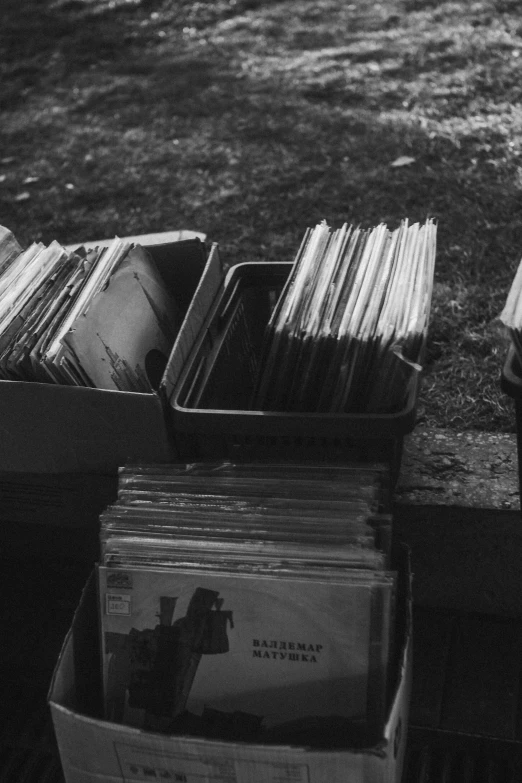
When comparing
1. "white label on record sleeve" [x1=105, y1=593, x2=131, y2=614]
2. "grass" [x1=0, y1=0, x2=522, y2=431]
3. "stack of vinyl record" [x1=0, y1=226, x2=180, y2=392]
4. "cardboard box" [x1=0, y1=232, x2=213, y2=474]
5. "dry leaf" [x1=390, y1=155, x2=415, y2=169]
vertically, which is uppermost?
"stack of vinyl record" [x1=0, y1=226, x2=180, y2=392]

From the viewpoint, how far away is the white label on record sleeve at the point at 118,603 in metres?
1.47

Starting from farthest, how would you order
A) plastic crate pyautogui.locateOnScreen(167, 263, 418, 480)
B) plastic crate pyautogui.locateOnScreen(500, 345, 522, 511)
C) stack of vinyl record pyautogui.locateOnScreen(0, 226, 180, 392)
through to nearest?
stack of vinyl record pyautogui.locateOnScreen(0, 226, 180, 392)
plastic crate pyautogui.locateOnScreen(167, 263, 418, 480)
plastic crate pyautogui.locateOnScreen(500, 345, 522, 511)

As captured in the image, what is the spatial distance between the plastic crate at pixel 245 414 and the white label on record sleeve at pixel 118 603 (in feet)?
1.01

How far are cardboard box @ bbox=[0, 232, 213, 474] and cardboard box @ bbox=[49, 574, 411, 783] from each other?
0.36m

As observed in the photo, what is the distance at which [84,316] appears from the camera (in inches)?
65.4

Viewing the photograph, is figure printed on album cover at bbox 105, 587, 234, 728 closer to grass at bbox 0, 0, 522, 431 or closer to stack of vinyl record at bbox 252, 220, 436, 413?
stack of vinyl record at bbox 252, 220, 436, 413

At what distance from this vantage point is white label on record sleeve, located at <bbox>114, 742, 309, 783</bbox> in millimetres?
1279

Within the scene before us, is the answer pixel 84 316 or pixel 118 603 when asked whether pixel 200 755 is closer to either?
pixel 118 603

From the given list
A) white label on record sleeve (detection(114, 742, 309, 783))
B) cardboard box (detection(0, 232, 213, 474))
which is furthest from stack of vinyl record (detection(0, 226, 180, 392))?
white label on record sleeve (detection(114, 742, 309, 783))

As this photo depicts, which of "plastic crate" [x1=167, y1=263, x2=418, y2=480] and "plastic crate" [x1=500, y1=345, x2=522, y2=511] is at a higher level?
"plastic crate" [x1=500, y1=345, x2=522, y2=511]

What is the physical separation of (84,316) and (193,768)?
80cm

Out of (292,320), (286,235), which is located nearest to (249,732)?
(292,320)

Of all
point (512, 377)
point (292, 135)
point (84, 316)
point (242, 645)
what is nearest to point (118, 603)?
point (242, 645)

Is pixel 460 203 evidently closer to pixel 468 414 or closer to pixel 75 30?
pixel 468 414
